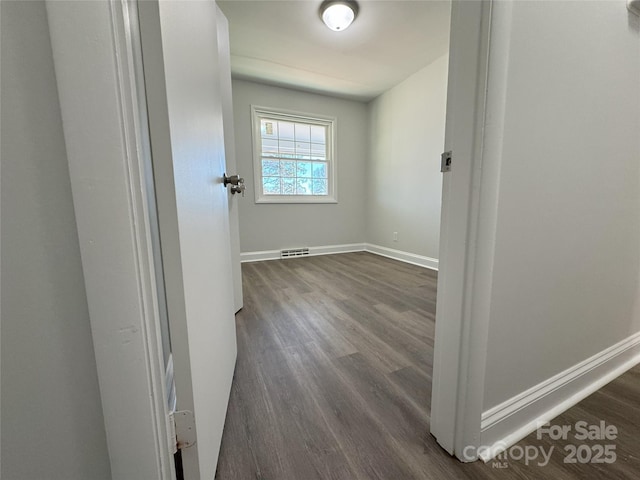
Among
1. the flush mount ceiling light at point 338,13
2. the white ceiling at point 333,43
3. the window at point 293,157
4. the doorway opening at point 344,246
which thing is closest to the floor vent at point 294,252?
the doorway opening at point 344,246

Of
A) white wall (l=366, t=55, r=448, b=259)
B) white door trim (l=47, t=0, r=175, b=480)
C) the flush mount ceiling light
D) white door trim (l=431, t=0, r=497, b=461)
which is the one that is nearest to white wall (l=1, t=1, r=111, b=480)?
white door trim (l=47, t=0, r=175, b=480)

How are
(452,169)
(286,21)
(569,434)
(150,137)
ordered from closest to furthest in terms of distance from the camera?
(150,137), (452,169), (569,434), (286,21)

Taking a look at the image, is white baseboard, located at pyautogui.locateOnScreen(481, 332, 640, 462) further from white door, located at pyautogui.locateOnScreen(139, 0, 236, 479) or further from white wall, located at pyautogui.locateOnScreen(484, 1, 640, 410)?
white door, located at pyautogui.locateOnScreen(139, 0, 236, 479)

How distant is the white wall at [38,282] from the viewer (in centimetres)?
35

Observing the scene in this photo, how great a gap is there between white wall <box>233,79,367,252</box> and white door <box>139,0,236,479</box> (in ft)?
→ 8.71

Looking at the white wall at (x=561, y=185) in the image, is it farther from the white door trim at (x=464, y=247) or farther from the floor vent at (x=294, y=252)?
the floor vent at (x=294, y=252)

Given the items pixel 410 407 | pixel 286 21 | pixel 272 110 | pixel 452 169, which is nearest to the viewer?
pixel 452 169

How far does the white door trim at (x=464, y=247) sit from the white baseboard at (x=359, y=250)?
95.3 inches

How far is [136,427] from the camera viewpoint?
0.45 m

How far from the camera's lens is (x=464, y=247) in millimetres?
688

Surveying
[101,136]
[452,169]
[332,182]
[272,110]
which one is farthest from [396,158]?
[101,136]

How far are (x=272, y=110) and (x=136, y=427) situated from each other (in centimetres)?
373

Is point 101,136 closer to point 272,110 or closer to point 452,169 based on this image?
point 452,169

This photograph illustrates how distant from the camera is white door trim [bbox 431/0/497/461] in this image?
0.64m
